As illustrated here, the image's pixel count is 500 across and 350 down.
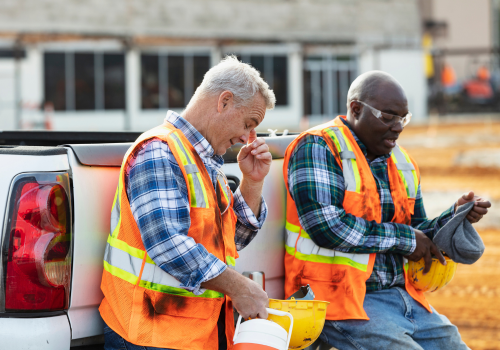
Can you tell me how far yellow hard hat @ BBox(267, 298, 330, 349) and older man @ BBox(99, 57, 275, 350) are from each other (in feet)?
0.56

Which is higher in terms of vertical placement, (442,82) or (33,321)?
(442,82)

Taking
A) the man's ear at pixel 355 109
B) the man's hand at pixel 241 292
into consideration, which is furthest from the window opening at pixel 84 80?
the man's hand at pixel 241 292

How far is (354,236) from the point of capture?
9.55 ft

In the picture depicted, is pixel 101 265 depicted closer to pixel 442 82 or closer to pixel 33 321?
pixel 33 321

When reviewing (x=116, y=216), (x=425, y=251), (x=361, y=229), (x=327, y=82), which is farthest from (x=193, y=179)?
(x=327, y=82)

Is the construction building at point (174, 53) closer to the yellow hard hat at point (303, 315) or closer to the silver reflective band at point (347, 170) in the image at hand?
the silver reflective band at point (347, 170)

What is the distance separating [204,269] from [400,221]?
4.21 ft

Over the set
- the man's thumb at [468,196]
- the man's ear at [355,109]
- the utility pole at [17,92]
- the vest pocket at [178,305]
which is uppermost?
the utility pole at [17,92]

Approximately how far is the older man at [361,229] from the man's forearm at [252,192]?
24 cm

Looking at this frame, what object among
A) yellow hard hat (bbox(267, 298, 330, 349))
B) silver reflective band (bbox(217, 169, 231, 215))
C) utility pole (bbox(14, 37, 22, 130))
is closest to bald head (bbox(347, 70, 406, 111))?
silver reflective band (bbox(217, 169, 231, 215))

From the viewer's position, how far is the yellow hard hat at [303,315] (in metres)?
2.55

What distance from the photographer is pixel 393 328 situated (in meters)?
2.90

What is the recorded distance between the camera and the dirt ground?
5445 mm

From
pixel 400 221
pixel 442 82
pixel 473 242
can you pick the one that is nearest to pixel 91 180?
pixel 400 221
